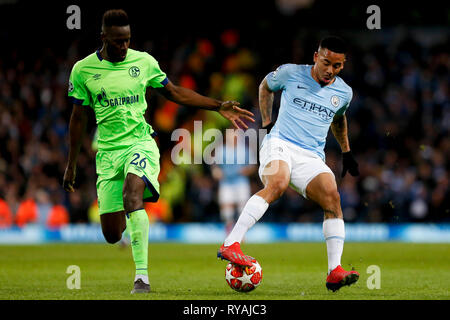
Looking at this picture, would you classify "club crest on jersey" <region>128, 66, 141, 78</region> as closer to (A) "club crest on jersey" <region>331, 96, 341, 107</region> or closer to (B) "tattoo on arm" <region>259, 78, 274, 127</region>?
(B) "tattoo on arm" <region>259, 78, 274, 127</region>

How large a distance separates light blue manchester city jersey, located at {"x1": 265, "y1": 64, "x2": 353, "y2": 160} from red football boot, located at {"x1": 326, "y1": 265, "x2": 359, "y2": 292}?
125cm

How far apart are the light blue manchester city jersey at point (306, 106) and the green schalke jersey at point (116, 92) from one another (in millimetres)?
1319

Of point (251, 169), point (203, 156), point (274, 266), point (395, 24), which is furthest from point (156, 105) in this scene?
point (274, 266)

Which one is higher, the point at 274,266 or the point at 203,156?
the point at 203,156

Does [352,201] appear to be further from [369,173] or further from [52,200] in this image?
[52,200]

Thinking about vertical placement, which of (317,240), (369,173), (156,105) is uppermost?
(156,105)

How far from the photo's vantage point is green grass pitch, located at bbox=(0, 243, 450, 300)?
679cm

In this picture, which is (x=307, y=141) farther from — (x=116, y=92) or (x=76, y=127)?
(x=76, y=127)

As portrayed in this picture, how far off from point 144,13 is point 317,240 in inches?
360

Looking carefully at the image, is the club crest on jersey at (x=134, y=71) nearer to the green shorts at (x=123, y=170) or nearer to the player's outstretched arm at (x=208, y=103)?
the player's outstretched arm at (x=208, y=103)

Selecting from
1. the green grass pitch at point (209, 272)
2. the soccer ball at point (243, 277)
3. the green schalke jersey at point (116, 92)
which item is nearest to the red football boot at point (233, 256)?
the soccer ball at point (243, 277)

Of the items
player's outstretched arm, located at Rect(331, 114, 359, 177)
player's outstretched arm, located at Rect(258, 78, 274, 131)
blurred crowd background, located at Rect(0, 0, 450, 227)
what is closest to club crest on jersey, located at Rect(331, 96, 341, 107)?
player's outstretched arm, located at Rect(331, 114, 359, 177)

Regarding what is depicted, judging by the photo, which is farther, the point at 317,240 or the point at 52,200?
the point at 52,200

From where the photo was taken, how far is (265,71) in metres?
21.0
